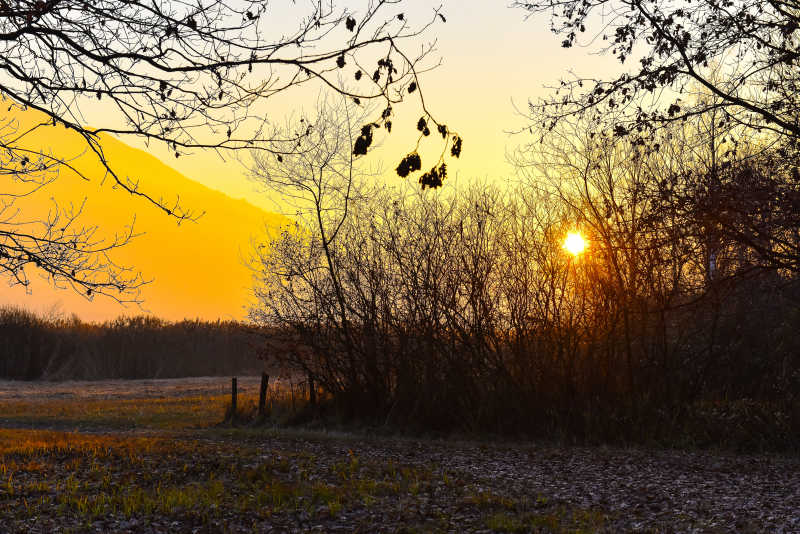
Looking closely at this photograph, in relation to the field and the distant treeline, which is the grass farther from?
the distant treeline

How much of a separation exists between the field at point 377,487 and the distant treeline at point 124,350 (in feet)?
111

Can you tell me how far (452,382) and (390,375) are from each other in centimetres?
170

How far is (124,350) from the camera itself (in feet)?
158

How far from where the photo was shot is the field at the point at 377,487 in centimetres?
871

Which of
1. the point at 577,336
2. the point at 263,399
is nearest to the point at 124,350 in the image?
the point at 263,399

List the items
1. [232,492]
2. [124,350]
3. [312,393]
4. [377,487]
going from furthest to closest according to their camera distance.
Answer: [124,350]
[312,393]
[377,487]
[232,492]

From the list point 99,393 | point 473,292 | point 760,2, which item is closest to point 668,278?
point 473,292

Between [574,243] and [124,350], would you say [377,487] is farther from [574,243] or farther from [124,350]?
[124,350]

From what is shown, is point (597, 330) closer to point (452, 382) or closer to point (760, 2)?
point (452, 382)

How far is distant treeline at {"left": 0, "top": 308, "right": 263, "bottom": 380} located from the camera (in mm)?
48094

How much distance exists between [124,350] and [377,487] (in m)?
41.7

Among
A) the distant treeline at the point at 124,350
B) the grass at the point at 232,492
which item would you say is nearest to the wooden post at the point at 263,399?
the grass at the point at 232,492

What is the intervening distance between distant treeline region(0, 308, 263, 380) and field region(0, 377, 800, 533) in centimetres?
3386

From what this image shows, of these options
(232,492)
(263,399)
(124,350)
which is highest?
(124,350)
